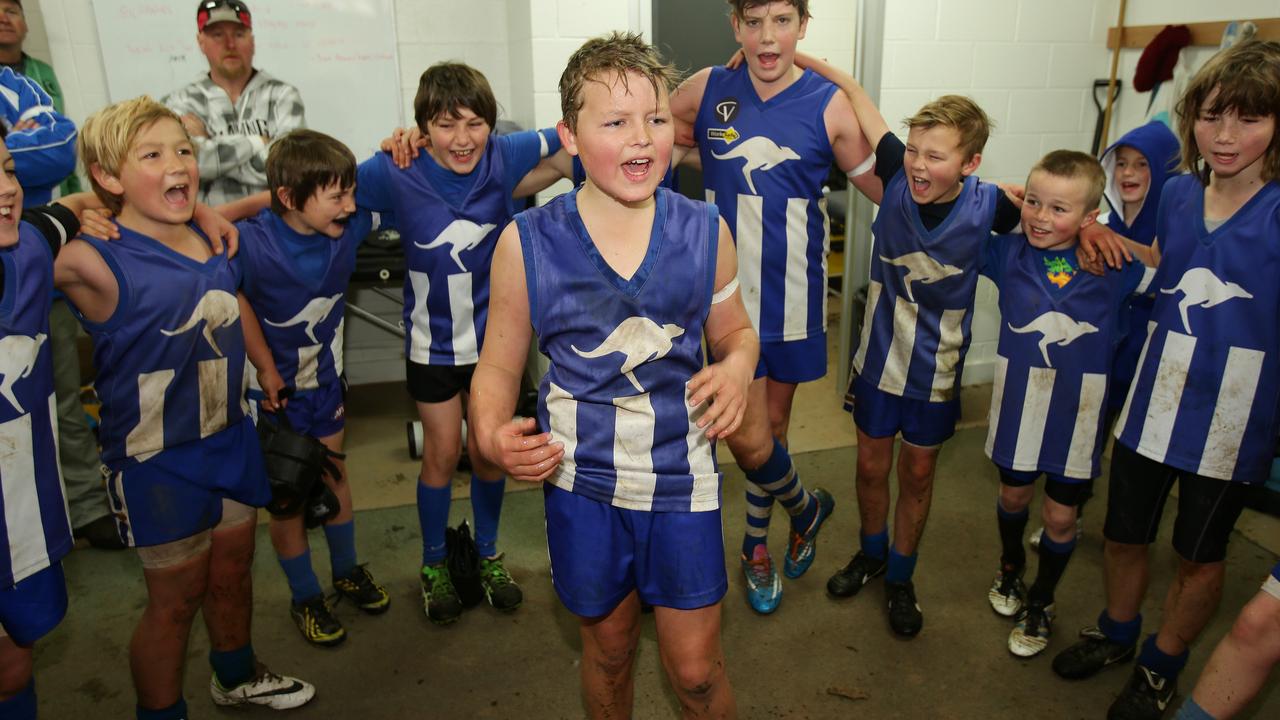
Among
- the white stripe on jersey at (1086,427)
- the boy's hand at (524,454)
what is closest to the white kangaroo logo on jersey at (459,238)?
the boy's hand at (524,454)

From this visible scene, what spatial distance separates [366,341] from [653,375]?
10.9 ft

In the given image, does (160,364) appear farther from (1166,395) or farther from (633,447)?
(1166,395)

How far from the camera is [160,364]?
181cm

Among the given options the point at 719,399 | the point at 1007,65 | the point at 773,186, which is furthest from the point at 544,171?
the point at 1007,65

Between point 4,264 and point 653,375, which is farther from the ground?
point 4,264

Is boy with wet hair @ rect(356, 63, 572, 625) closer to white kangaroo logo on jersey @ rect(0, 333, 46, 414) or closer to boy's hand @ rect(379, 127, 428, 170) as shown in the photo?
boy's hand @ rect(379, 127, 428, 170)

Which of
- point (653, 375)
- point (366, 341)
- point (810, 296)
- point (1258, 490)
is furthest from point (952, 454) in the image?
point (366, 341)

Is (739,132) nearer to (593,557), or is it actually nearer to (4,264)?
(593,557)

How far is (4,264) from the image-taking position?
1.53 m

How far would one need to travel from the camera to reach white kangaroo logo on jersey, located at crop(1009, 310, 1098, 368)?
212 centimetres

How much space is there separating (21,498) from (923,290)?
204 centimetres

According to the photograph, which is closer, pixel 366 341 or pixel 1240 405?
pixel 1240 405

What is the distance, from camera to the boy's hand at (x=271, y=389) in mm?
2236

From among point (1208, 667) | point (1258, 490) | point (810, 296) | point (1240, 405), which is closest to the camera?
point (1208, 667)
